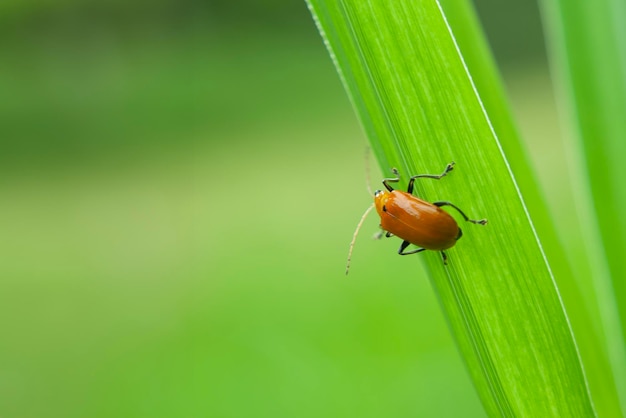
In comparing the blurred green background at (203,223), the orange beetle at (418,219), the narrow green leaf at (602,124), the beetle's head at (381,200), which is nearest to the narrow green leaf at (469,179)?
the orange beetle at (418,219)

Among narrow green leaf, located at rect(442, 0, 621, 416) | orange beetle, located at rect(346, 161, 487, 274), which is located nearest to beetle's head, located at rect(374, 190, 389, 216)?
orange beetle, located at rect(346, 161, 487, 274)

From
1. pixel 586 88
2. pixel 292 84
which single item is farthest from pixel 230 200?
pixel 586 88

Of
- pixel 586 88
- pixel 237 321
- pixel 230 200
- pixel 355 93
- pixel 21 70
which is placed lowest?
pixel 237 321

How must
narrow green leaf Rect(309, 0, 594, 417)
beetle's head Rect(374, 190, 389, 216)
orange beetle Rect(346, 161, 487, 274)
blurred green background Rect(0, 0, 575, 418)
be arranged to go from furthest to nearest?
blurred green background Rect(0, 0, 575, 418), beetle's head Rect(374, 190, 389, 216), orange beetle Rect(346, 161, 487, 274), narrow green leaf Rect(309, 0, 594, 417)

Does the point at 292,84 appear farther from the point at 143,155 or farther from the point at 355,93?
the point at 355,93

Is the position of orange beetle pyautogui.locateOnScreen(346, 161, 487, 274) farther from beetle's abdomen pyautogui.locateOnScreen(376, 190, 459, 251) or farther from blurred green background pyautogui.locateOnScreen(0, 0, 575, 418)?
blurred green background pyautogui.locateOnScreen(0, 0, 575, 418)

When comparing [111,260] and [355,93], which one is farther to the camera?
[111,260]

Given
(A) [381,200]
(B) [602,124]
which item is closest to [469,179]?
(B) [602,124]
